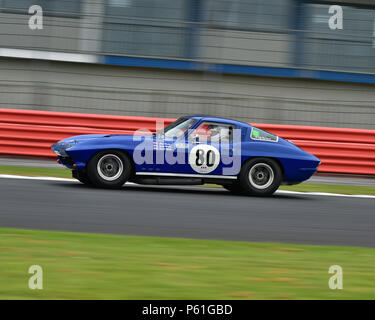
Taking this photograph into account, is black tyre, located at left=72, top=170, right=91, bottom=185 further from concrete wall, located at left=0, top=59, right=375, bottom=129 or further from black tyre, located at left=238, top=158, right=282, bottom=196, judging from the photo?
concrete wall, located at left=0, top=59, right=375, bottom=129

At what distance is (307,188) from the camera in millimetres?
12875

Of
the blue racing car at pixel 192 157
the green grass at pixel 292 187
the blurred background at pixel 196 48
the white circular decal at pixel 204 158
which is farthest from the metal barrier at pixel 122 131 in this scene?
the white circular decal at pixel 204 158

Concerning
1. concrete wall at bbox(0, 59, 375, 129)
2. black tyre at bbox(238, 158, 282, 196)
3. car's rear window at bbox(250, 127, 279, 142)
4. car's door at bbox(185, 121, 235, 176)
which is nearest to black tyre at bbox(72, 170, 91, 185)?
car's door at bbox(185, 121, 235, 176)

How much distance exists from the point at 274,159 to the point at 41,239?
507cm

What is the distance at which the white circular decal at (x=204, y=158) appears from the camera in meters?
10.6

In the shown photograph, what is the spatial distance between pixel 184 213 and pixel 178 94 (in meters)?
7.20

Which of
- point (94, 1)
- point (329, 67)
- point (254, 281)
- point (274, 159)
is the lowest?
point (254, 281)

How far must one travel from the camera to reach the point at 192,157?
10602 mm

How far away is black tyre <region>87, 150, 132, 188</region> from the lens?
10344mm

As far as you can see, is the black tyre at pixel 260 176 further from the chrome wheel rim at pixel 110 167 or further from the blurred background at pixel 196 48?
the blurred background at pixel 196 48

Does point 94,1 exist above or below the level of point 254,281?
above

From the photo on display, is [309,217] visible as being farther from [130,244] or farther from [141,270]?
[141,270]
